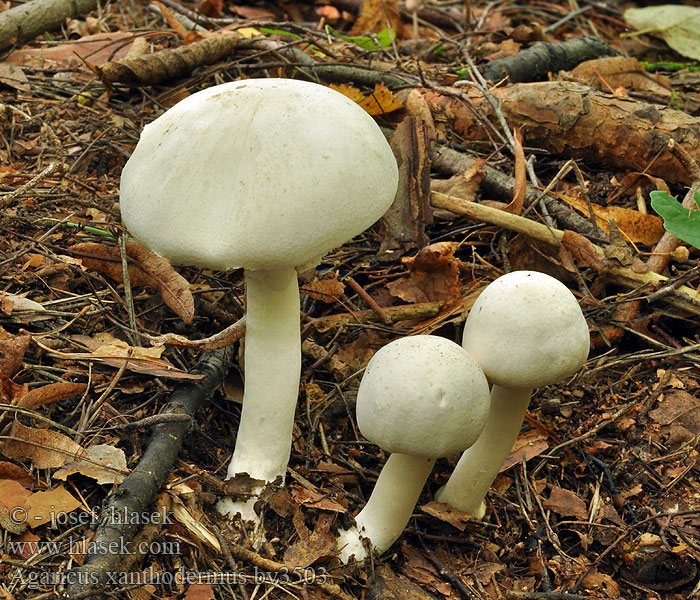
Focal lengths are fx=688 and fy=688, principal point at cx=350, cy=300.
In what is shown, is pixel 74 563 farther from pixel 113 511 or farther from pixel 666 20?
pixel 666 20

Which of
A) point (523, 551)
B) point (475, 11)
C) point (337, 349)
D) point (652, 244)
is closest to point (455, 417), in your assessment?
point (523, 551)

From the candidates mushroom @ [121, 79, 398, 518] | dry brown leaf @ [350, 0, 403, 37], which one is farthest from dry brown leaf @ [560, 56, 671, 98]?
mushroom @ [121, 79, 398, 518]

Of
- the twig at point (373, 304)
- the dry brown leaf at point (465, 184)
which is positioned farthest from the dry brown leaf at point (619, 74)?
the twig at point (373, 304)

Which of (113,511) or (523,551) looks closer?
(113,511)

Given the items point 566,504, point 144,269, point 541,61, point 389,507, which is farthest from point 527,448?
point 541,61

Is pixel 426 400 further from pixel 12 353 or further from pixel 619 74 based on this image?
pixel 619 74

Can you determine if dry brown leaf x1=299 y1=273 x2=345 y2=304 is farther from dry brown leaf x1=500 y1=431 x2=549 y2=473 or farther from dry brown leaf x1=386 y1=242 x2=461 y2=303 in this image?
dry brown leaf x1=500 y1=431 x2=549 y2=473
